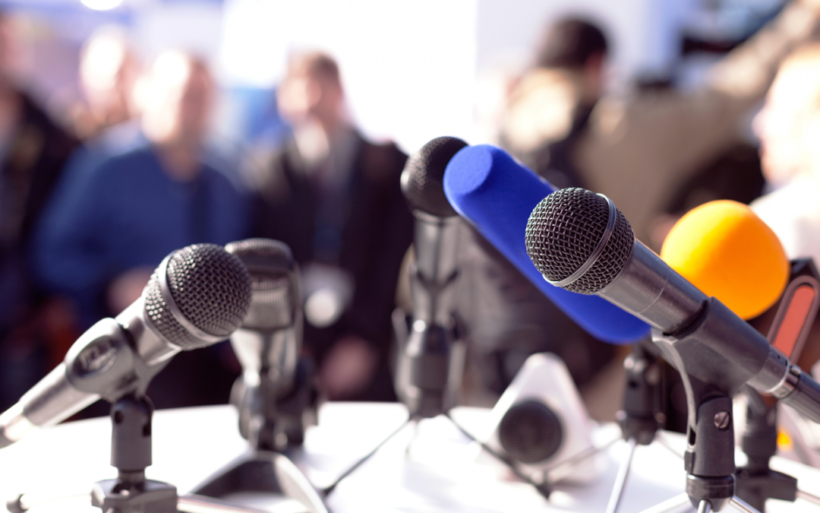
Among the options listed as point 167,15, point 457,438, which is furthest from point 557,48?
point 167,15

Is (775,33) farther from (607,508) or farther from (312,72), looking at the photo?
(607,508)

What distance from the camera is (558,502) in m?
1.08

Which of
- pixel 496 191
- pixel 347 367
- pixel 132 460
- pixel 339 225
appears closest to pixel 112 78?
pixel 339 225

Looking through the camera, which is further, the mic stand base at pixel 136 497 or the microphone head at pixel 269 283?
the microphone head at pixel 269 283

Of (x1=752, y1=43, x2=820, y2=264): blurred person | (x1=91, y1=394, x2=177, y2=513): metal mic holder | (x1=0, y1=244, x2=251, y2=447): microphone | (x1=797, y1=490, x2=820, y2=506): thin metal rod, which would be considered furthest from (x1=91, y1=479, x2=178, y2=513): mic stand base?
(x1=752, y1=43, x2=820, y2=264): blurred person

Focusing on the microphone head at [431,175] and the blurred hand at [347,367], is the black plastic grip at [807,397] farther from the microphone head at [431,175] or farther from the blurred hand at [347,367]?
the blurred hand at [347,367]

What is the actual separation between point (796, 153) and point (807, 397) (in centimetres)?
73

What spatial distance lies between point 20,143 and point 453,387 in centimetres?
225

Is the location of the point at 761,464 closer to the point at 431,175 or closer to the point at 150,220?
the point at 431,175

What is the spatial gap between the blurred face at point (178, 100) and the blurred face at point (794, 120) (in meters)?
1.89

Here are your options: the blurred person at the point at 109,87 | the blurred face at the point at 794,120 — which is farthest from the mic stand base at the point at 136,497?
the blurred person at the point at 109,87

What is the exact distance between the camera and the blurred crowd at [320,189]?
2266mm

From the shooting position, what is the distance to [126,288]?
242 cm

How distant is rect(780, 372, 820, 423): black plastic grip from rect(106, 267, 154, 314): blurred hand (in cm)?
206
